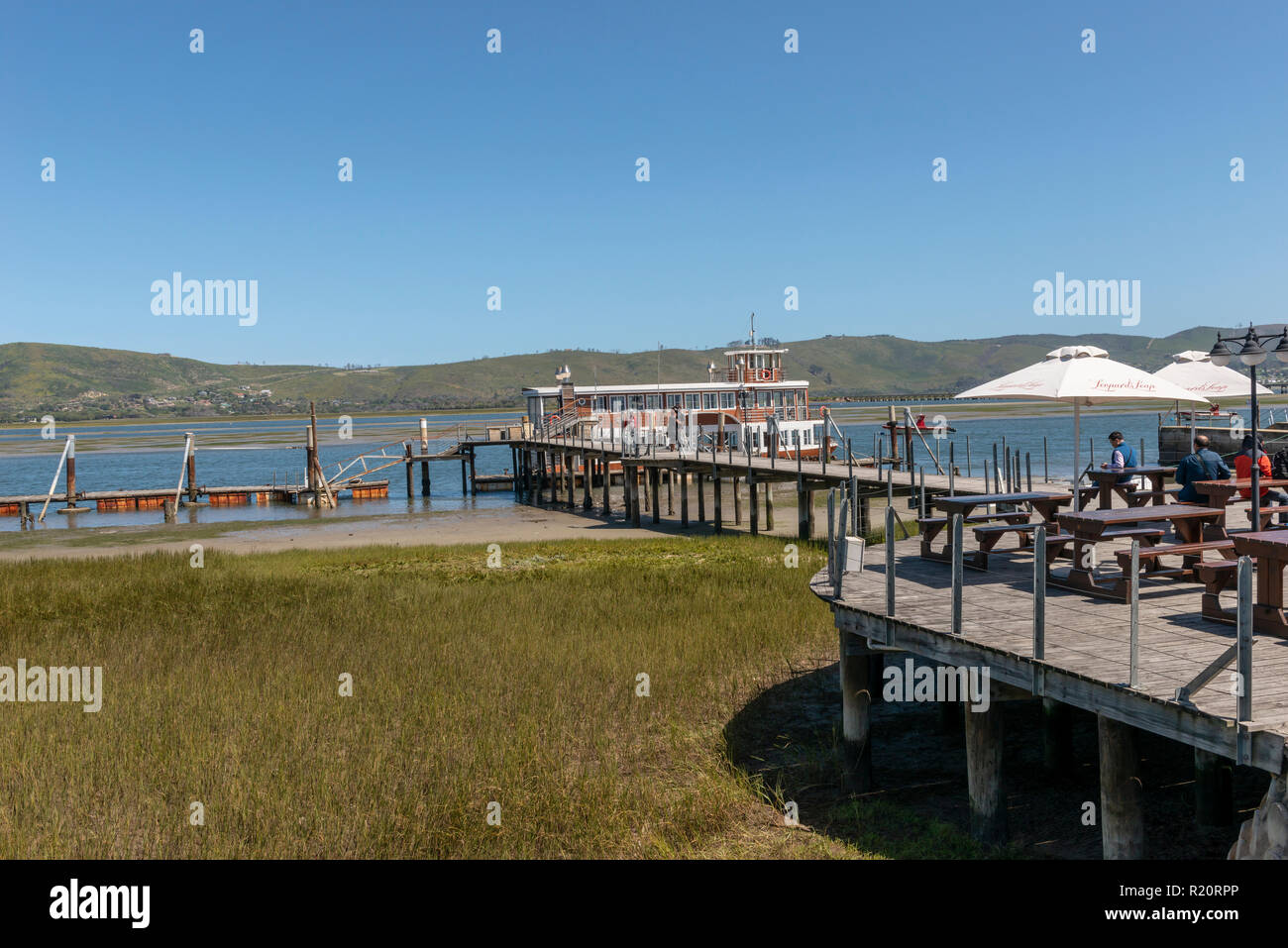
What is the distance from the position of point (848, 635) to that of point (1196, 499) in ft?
14.4

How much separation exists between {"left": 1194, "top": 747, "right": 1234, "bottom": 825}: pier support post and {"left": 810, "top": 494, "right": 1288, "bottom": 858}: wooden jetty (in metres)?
0.01

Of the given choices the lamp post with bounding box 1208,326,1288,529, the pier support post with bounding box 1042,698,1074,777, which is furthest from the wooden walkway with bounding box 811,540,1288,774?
the lamp post with bounding box 1208,326,1288,529

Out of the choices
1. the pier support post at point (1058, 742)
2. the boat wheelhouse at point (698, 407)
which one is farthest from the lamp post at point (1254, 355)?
the boat wheelhouse at point (698, 407)

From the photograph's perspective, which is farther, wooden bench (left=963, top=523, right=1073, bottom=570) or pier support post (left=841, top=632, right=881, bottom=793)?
wooden bench (left=963, top=523, right=1073, bottom=570)

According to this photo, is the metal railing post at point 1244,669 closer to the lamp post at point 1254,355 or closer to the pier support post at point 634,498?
the lamp post at point 1254,355

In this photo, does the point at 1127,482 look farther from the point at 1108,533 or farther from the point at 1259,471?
the point at 1108,533

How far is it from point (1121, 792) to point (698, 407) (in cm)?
4496

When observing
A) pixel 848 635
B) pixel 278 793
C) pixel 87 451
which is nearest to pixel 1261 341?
pixel 848 635

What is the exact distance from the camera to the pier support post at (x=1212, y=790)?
317 inches

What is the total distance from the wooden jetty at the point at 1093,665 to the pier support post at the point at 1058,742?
2 cm

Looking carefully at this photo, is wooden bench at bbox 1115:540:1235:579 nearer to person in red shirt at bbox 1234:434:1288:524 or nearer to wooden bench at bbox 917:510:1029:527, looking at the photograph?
wooden bench at bbox 917:510:1029:527

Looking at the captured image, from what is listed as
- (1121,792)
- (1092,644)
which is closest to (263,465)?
(1092,644)

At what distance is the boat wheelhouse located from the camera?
4984cm
